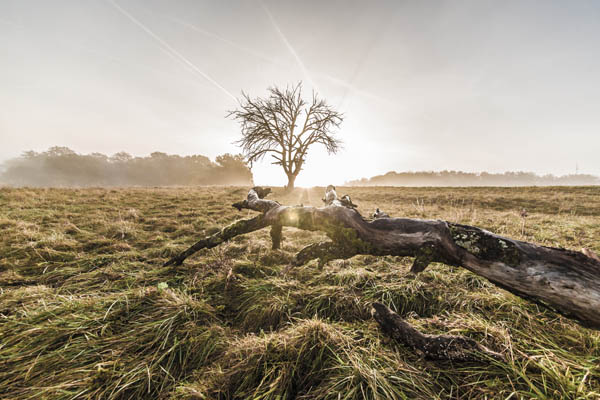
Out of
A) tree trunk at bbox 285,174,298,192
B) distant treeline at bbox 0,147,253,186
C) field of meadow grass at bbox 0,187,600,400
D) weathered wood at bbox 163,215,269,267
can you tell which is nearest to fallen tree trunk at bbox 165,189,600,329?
weathered wood at bbox 163,215,269,267

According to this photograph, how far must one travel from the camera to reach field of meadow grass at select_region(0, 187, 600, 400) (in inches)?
62.3

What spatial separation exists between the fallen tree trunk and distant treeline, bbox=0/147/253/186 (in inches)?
1805

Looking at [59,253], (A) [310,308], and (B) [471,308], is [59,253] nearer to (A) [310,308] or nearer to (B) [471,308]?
(A) [310,308]

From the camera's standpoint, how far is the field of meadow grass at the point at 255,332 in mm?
1583

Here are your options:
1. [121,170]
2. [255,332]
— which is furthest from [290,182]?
[121,170]


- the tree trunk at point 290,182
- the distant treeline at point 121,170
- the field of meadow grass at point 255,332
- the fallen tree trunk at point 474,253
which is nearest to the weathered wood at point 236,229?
the fallen tree trunk at point 474,253

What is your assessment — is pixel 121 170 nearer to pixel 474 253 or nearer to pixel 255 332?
pixel 255 332

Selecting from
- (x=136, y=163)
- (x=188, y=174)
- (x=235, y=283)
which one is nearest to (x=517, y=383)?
(x=235, y=283)

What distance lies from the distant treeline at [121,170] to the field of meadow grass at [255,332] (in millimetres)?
44639

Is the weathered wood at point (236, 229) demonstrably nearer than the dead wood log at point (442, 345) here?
No

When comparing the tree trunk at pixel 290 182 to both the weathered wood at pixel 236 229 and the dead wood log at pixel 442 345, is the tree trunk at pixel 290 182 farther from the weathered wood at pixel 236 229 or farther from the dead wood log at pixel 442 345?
the dead wood log at pixel 442 345

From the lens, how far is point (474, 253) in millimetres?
2094

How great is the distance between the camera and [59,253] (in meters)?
3.96

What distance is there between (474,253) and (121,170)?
7484cm
